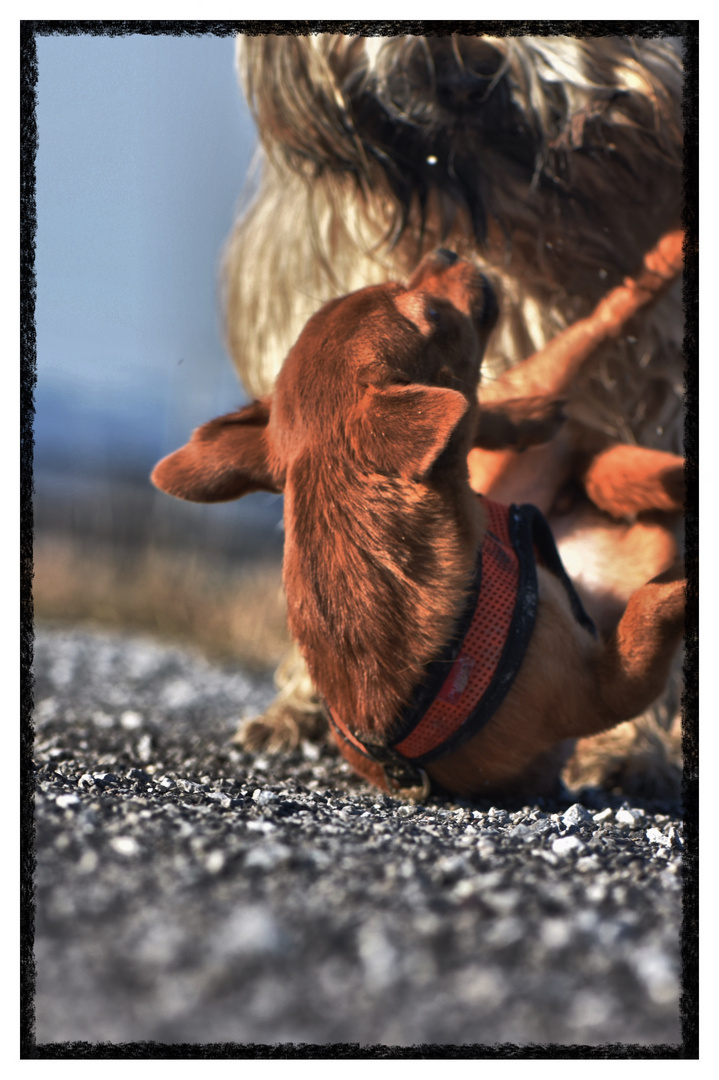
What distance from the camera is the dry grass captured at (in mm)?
7398

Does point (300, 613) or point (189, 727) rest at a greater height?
point (300, 613)

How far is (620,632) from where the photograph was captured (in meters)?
2.05

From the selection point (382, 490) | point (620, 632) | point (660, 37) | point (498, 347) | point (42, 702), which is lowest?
point (42, 702)

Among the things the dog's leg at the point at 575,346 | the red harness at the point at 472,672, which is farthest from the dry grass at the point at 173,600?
the red harness at the point at 472,672

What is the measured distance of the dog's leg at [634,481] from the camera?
2.46 metres

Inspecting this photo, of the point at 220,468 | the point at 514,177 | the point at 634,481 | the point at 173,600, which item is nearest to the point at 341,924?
the point at 220,468

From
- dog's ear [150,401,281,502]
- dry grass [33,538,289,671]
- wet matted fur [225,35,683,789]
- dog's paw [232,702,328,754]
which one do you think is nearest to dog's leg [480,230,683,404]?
wet matted fur [225,35,683,789]

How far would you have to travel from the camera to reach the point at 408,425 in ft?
5.74

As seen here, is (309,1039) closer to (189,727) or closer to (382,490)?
(382,490)

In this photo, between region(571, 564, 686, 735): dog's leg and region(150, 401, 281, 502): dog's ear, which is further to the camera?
region(150, 401, 281, 502): dog's ear

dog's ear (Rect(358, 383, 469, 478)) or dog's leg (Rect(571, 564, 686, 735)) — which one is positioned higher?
dog's ear (Rect(358, 383, 469, 478))

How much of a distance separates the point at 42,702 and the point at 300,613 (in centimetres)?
249

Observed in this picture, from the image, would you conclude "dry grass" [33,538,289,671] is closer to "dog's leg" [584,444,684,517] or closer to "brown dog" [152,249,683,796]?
"dog's leg" [584,444,684,517]

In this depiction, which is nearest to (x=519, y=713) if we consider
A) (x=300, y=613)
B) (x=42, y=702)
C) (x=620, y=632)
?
(x=620, y=632)
